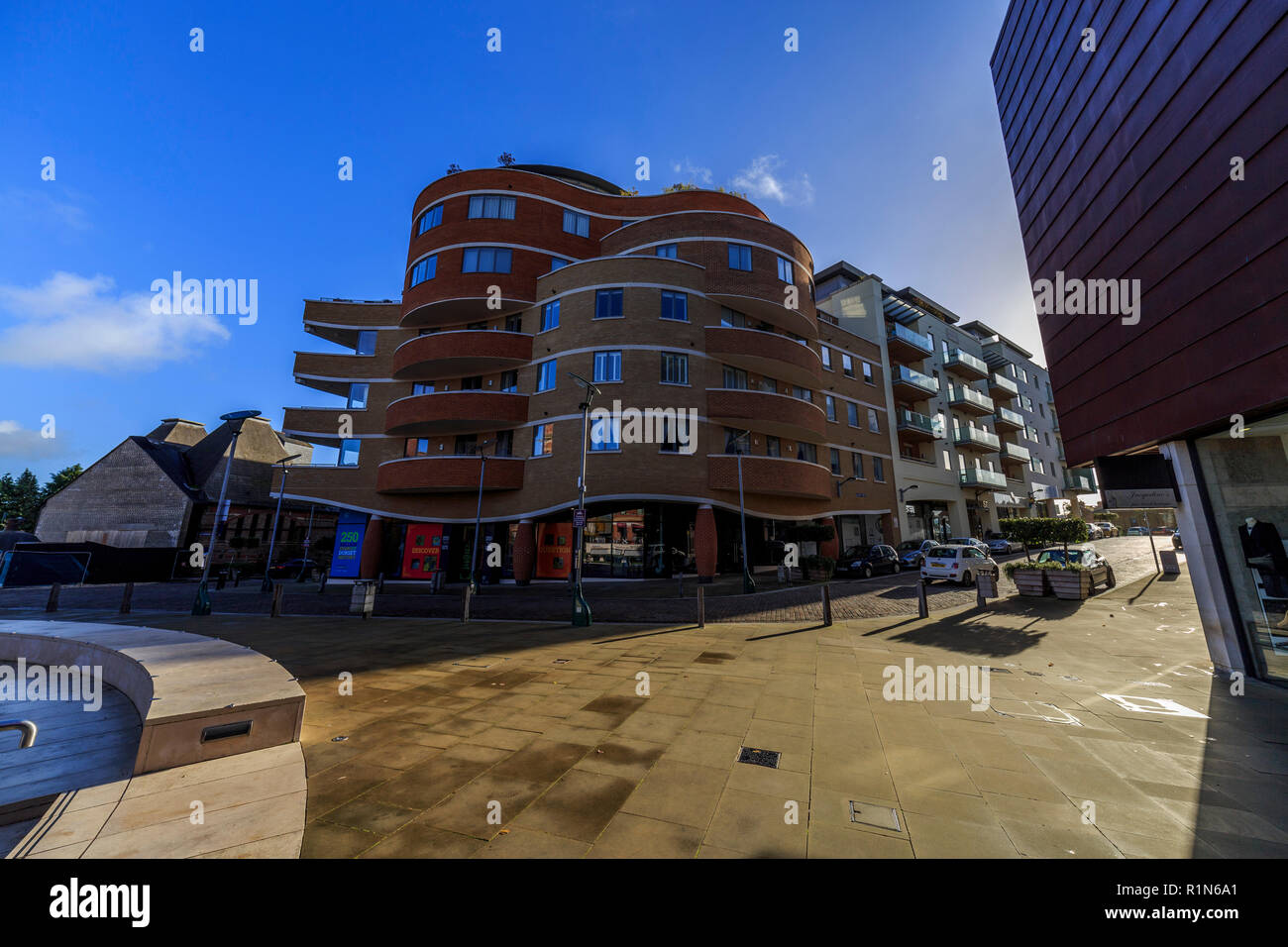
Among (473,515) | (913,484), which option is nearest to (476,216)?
(473,515)

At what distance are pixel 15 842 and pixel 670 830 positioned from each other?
4.20 m

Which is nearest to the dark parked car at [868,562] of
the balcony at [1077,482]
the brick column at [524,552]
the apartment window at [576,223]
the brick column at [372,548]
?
the brick column at [524,552]

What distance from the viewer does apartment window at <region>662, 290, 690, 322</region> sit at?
2406 centimetres

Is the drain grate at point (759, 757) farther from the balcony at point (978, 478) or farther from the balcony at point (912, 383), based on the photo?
the balcony at point (978, 478)

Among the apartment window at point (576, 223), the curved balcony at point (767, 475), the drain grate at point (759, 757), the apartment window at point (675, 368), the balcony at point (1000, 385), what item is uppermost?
the apartment window at point (576, 223)

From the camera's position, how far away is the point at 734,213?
26125 mm

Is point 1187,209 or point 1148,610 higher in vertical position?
point 1187,209

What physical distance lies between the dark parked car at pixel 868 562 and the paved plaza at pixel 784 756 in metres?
14.4

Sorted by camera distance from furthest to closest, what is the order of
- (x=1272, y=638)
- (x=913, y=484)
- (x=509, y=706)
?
(x=913, y=484) → (x=1272, y=638) → (x=509, y=706)

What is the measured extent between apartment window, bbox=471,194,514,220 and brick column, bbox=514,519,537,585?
18.5 meters

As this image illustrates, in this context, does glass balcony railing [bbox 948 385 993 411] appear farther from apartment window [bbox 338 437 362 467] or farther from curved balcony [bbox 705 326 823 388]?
apartment window [bbox 338 437 362 467]

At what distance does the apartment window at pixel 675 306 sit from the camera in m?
24.1

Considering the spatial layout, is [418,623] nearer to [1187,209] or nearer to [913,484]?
[1187,209]

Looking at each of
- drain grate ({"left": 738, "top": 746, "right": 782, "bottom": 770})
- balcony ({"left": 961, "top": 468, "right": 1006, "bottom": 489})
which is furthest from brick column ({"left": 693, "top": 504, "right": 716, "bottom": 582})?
balcony ({"left": 961, "top": 468, "right": 1006, "bottom": 489})
